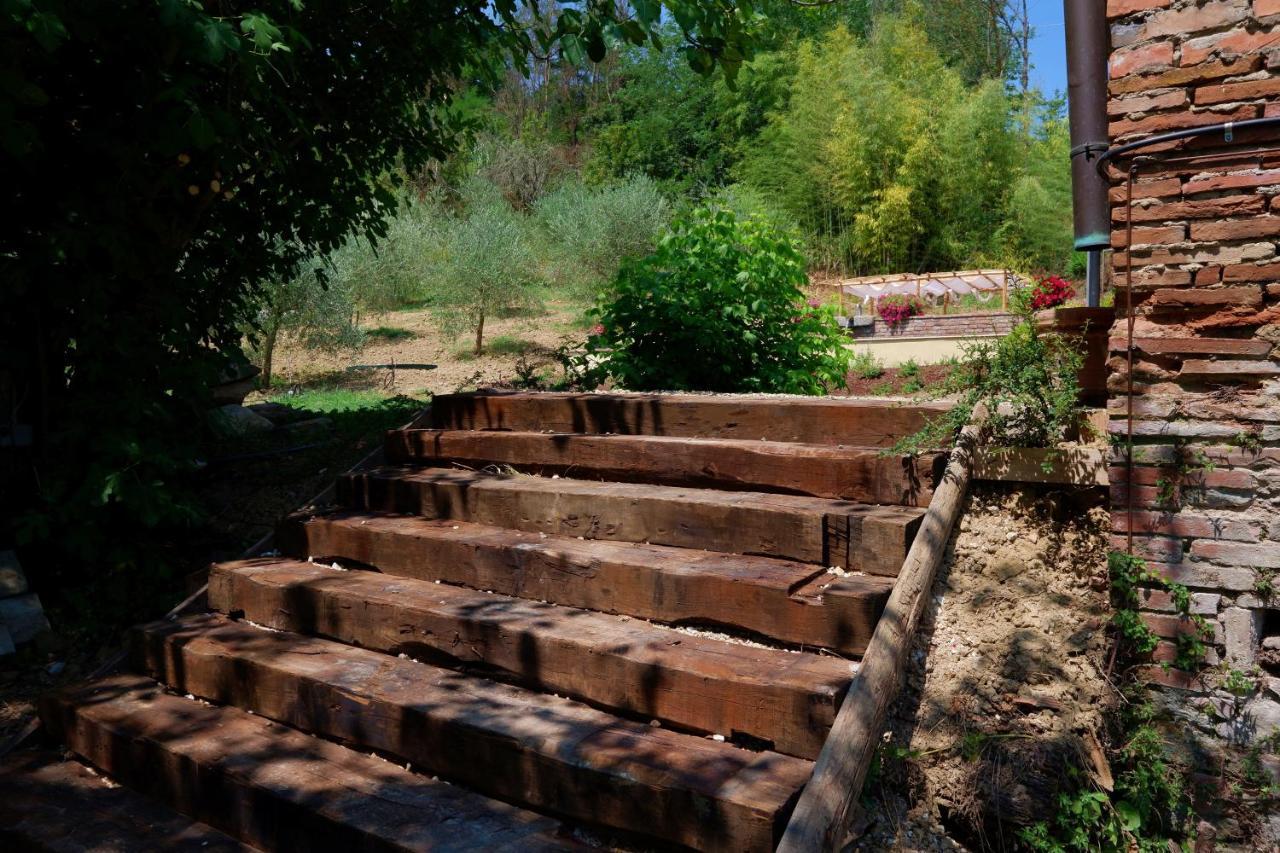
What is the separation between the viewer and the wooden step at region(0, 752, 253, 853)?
2865mm

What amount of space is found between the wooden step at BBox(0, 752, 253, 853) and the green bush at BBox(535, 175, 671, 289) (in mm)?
17481

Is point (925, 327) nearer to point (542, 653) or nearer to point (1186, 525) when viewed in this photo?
point (1186, 525)

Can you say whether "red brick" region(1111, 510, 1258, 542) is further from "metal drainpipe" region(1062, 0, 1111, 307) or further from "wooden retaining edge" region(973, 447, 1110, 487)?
"metal drainpipe" region(1062, 0, 1111, 307)

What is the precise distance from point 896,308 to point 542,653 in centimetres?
1360

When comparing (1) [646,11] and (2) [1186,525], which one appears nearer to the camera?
(2) [1186,525]

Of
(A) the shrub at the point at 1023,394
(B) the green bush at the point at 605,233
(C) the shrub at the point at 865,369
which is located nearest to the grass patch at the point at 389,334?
(B) the green bush at the point at 605,233

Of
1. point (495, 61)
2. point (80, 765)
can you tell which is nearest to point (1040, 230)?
point (495, 61)

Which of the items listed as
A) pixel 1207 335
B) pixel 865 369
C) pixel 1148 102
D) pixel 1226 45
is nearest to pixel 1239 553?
pixel 1207 335

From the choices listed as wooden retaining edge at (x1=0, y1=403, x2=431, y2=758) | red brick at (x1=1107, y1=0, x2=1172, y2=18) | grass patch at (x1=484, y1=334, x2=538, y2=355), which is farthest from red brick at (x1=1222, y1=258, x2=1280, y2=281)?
grass patch at (x1=484, y1=334, x2=538, y2=355)

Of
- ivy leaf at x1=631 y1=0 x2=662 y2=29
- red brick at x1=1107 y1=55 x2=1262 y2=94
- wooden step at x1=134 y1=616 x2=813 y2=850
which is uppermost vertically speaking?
ivy leaf at x1=631 y1=0 x2=662 y2=29

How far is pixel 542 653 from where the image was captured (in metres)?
2.98

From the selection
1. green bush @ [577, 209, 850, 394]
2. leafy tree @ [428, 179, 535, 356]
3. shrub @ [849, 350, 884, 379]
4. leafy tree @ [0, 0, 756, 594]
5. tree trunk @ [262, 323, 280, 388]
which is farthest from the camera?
leafy tree @ [428, 179, 535, 356]

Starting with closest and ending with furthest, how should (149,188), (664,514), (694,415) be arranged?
(664,514) < (694,415) < (149,188)

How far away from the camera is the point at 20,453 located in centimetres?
467
